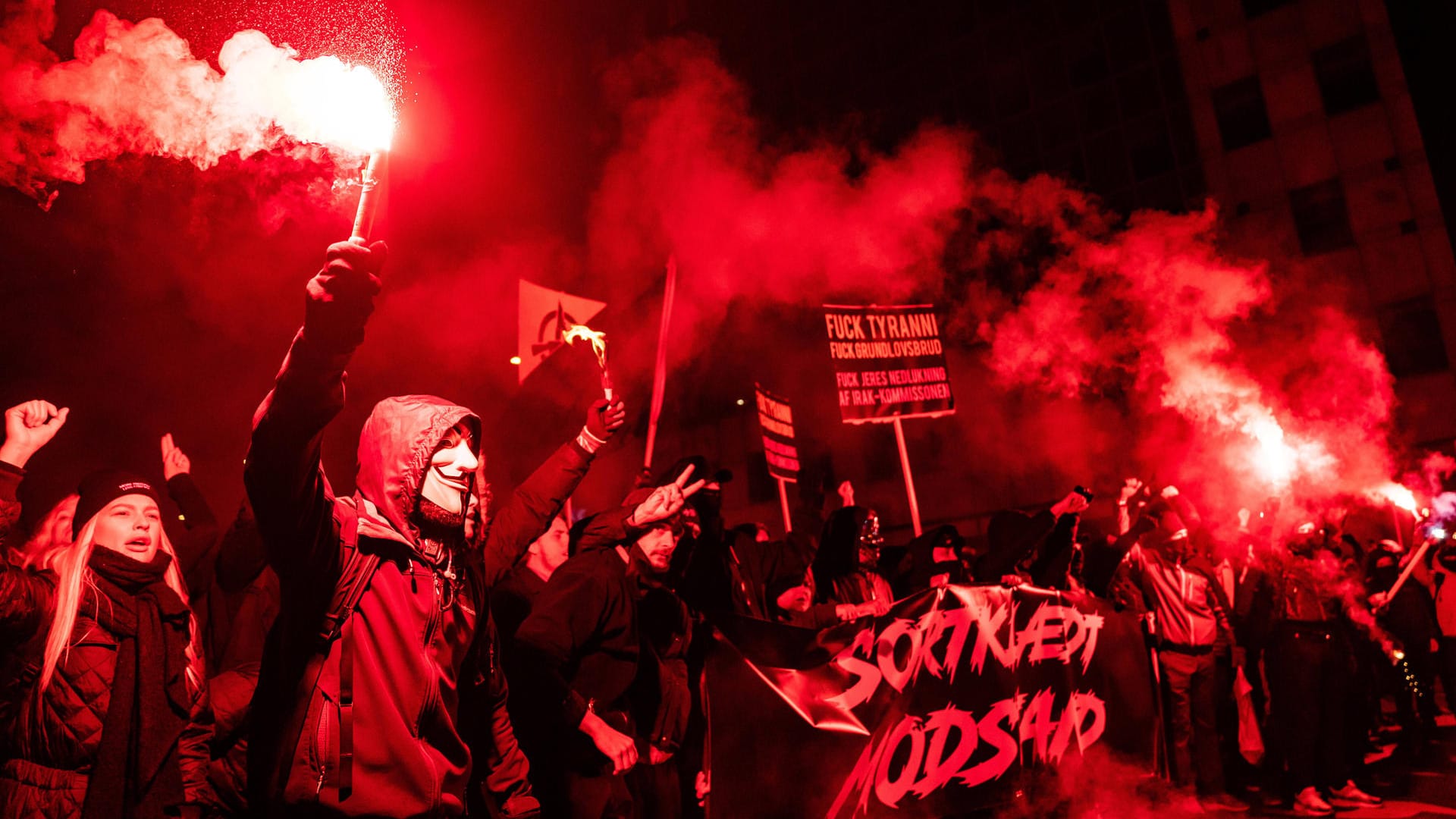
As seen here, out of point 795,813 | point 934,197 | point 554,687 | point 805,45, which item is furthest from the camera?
point 805,45

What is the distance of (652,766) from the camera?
12.9 feet

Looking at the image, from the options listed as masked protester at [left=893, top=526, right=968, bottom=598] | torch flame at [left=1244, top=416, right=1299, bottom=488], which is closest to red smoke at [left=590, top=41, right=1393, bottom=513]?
torch flame at [left=1244, top=416, right=1299, bottom=488]

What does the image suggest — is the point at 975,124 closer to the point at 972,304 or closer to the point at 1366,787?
the point at 972,304

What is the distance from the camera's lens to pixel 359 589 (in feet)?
7.36

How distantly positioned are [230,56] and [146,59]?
1.26 feet

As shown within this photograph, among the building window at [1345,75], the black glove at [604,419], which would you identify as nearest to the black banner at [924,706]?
the black glove at [604,419]

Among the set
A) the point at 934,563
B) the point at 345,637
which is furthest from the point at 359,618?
the point at 934,563

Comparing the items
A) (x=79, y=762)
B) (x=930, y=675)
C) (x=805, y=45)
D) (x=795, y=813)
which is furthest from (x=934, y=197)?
(x=805, y=45)

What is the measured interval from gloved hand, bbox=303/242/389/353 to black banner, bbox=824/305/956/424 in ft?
24.3

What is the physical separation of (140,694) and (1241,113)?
22.2m

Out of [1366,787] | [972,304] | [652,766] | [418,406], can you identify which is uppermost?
[972,304]

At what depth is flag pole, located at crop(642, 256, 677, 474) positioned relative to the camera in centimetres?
586

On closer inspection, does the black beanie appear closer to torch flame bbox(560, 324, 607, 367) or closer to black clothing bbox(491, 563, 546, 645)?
black clothing bbox(491, 563, 546, 645)

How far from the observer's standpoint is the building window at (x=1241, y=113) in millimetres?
19328
